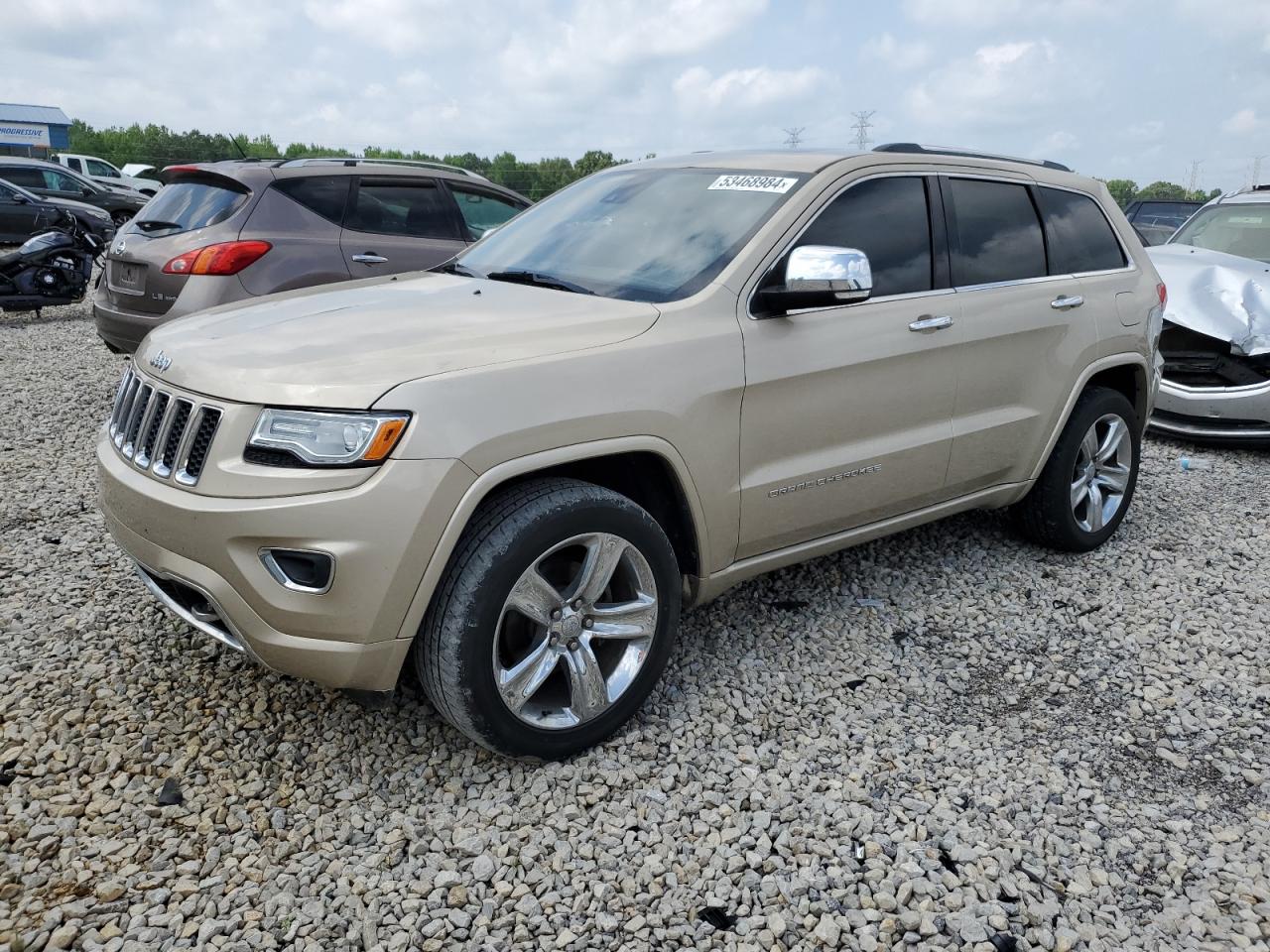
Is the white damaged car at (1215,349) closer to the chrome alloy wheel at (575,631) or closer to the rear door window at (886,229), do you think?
the rear door window at (886,229)

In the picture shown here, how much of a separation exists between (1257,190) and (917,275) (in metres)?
6.73

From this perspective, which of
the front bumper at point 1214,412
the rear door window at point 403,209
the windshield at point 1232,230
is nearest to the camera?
the front bumper at point 1214,412

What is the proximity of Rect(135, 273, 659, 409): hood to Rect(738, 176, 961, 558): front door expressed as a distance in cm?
52

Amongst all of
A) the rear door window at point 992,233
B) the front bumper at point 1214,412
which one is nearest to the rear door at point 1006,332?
the rear door window at point 992,233

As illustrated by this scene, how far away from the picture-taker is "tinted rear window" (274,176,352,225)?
6480 millimetres

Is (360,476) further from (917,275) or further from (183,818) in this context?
(917,275)

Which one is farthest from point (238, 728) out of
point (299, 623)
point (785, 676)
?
point (785, 676)

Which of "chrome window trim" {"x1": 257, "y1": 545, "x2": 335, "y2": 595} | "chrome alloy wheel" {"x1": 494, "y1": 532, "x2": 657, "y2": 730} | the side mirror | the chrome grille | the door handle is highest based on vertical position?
the side mirror

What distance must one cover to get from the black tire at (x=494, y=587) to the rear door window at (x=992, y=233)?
190cm

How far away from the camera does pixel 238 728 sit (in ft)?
10.3

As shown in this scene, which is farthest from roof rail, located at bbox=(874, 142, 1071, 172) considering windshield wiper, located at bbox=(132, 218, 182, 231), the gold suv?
windshield wiper, located at bbox=(132, 218, 182, 231)

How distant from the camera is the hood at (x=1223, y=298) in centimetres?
Answer: 666

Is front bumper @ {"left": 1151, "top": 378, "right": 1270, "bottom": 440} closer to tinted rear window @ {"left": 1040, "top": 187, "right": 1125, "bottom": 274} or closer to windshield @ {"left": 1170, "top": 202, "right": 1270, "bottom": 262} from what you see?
windshield @ {"left": 1170, "top": 202, "right": 1270, "bottom": 262}

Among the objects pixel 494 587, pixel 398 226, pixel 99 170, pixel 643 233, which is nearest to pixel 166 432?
pixel 494 587
